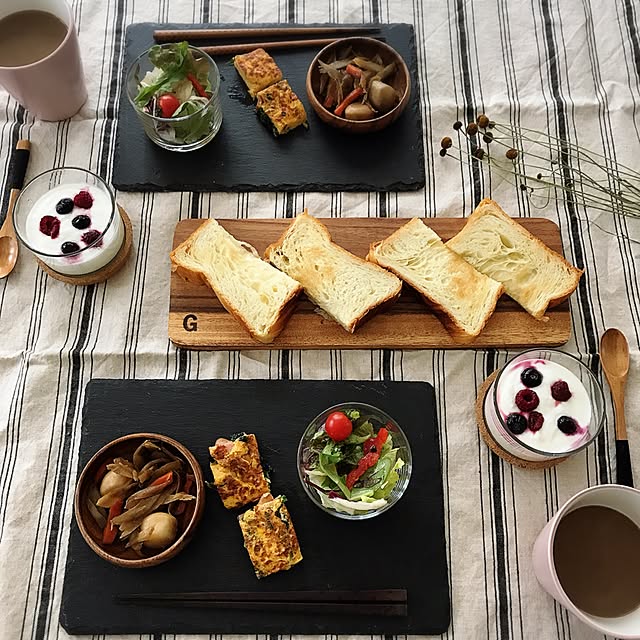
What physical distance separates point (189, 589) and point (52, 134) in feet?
5.30

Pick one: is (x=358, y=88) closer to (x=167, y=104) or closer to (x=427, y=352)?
(x=167, y=104)

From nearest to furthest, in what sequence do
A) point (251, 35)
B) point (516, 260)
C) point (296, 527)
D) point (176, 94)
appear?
point (296, 527) → point (516, 260) → point (176, 94) → point (251, 35)

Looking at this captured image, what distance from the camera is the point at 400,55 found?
258 centimetres

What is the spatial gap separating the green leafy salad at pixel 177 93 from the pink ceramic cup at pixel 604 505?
1621mm

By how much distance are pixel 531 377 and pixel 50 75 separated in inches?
70.6

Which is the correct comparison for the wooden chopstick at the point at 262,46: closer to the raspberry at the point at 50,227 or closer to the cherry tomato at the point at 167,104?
the cherry tomato at the point at 167,104

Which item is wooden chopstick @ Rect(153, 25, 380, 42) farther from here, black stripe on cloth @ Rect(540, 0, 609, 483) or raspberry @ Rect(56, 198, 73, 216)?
raspberry @ Rect(56, 198, 73, 216)

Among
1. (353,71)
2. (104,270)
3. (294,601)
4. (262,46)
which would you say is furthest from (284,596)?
(262,46)

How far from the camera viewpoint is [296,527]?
207 centimetres

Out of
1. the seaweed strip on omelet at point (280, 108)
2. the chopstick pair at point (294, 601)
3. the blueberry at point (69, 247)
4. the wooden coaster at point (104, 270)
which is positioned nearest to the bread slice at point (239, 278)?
the wooden coaster at point (104, 270)

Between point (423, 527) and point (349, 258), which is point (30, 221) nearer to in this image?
point (349, 258)

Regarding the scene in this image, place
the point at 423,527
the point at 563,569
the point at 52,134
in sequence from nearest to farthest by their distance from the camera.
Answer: the point at 563,569 → the point at 423,527 → the point at 52,134

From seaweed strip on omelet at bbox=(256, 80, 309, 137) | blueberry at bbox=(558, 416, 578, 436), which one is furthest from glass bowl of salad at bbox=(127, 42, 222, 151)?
blueberry at bbox=(558, 416, 578, 436)

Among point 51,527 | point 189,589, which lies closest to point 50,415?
point 51,527
